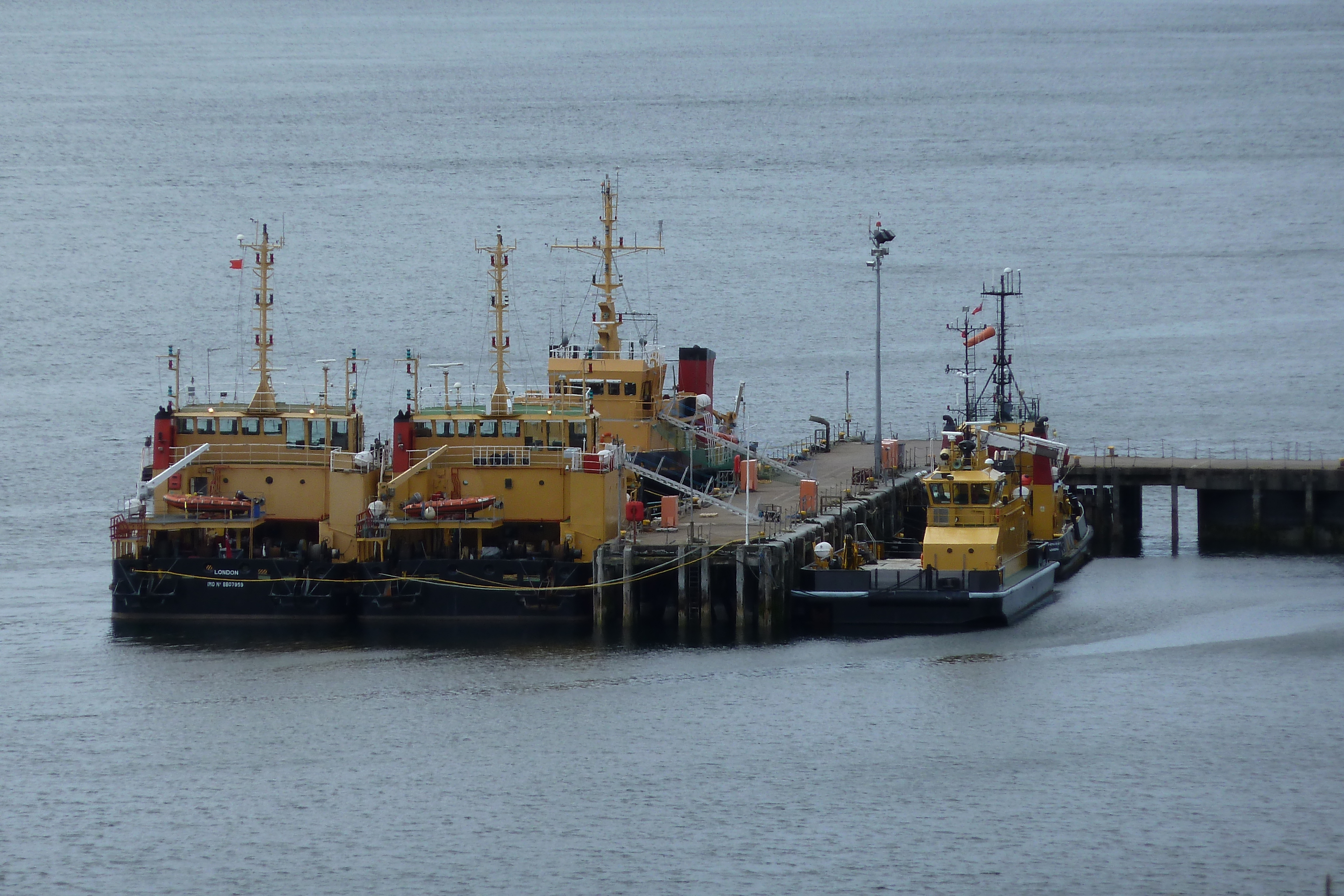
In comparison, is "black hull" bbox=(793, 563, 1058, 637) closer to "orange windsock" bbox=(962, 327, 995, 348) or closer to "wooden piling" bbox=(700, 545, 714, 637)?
"wooden piling" bbox=(700, 545, 714, 637)

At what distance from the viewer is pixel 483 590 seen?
199ft

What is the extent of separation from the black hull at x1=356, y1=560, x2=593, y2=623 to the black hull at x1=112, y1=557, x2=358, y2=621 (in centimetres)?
111

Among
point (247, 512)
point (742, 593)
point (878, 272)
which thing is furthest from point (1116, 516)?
point (247, 512)

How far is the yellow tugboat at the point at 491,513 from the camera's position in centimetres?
6081

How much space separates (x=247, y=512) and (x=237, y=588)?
2.04 metres

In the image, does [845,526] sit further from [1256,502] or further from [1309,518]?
[1309,518]

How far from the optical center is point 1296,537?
3063 inches

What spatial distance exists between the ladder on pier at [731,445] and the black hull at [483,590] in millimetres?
13513

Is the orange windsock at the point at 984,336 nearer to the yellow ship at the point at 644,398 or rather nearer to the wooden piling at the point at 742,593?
the yellow ship at the point at 644,398

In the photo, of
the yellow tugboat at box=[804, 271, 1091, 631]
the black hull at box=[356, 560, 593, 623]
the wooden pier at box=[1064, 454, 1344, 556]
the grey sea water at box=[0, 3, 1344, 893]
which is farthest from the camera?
the wooden pier at box=[1064, 454, 1344, 556]

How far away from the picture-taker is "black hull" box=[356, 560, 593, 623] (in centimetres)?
6075

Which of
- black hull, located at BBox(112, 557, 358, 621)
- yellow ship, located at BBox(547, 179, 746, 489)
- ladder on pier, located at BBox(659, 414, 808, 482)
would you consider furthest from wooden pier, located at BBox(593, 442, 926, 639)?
ladder on pier, located at BBox(659, 414, 808, 482)

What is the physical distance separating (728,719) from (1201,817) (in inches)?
445

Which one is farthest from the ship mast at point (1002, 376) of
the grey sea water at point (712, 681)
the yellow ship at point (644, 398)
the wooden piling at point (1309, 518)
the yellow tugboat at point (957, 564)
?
the wooden piling at point (1309, 518)
